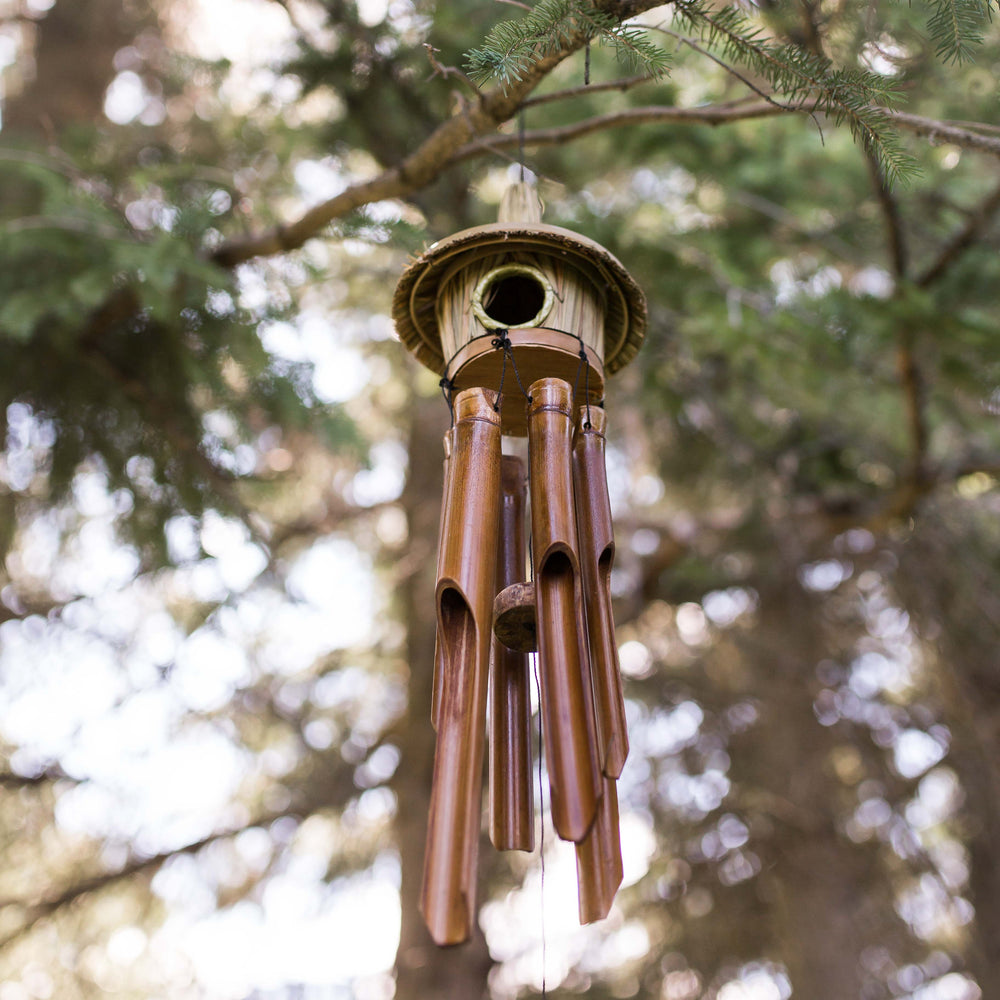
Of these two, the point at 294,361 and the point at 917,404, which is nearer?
the point at 294,361

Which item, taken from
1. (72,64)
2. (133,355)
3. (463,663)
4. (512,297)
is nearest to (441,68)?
(512,297)

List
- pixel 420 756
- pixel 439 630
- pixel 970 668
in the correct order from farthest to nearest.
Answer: pixel 970 668
pixel 420 756
pixel 439 630

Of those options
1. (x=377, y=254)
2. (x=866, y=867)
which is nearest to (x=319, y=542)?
(x=377, y=254)

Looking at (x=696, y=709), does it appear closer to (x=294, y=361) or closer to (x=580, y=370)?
(x=294, y=361)

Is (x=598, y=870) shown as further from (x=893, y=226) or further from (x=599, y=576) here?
(x=893, y=226)

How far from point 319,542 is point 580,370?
14.5ft

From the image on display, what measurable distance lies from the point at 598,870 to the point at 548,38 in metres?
1.30

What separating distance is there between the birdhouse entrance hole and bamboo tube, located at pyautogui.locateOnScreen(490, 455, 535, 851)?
0.27 m

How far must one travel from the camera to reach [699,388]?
4512mm

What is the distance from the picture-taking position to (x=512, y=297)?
1.94m

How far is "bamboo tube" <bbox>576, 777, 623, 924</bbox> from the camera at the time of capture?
3.93ft

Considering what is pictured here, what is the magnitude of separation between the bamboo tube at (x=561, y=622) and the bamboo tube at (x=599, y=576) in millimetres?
32

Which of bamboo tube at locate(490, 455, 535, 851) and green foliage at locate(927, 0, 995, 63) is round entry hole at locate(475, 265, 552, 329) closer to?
bamboo tube at locate(490, 455, 535, 851)

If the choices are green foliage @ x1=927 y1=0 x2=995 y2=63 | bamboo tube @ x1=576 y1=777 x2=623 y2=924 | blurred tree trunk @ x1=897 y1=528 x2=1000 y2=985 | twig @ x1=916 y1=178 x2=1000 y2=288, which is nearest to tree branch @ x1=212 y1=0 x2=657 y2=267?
green foliage @ x1=927 y1=0 x2=995 y2=63
